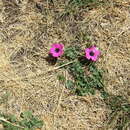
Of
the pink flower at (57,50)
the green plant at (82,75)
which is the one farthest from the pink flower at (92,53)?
the pink flower at (57,50)

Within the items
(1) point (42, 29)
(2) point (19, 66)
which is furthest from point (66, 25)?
(2) point (19, 66)

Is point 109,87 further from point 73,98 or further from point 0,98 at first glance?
point 0,98

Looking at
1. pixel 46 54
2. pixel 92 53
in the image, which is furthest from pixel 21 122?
pixel 92 53

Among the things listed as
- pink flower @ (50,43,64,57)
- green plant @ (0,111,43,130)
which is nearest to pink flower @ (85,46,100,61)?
pink flower @ (50,43,64,57)

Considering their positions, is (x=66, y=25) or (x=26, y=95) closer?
(x=26, y=95)

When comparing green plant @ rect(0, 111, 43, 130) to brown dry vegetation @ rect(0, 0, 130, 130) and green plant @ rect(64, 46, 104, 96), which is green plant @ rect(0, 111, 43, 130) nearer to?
brown dry vegetation @ rect(0, 0, 130, 130)

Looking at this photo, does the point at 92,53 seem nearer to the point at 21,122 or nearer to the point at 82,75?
the point at 82,75
